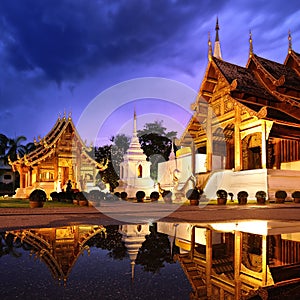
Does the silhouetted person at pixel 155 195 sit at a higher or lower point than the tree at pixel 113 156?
lower

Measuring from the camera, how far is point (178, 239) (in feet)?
16.0

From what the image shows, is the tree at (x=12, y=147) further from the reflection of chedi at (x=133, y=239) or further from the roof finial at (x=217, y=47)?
the reflection of chedi at (x=133, y=239)

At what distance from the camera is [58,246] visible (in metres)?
4.02

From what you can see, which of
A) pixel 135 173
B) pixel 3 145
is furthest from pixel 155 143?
pixel 3 145

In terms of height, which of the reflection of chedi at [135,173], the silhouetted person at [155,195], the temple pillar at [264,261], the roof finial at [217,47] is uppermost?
the roof finial at [217,47]

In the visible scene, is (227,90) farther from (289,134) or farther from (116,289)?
(116,289)

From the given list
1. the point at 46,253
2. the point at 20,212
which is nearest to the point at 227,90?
the point at 20,212

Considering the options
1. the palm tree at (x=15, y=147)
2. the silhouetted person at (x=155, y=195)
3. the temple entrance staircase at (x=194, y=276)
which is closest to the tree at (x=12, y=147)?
the palm tree at (x=15, y=147)

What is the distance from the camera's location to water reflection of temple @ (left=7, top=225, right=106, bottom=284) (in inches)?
118

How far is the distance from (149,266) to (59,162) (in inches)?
806

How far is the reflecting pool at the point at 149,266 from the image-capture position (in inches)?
87.9

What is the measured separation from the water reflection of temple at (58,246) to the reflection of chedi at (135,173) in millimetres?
A: 22716

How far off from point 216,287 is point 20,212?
28.6ft

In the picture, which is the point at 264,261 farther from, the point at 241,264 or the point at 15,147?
the point at 15,147
